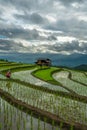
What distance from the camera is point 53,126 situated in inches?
419

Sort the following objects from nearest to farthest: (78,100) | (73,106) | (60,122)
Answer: (60,122) < (73,106) < (78,100)

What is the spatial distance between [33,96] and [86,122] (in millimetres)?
6342

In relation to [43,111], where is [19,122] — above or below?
below

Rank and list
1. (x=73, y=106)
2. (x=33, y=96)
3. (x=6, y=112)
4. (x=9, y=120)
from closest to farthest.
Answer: (x=9, y=120) → (x=6, y=112) → (x=73, y=106) → (x=33, y=96)

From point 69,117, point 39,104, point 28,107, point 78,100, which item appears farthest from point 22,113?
point 78,100

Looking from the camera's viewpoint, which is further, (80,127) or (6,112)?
(6,112)

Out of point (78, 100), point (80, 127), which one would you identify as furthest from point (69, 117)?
point (78, 100)

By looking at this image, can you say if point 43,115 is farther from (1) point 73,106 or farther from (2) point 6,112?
(1) point 73,106

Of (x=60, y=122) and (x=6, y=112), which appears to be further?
(x=6, y=112)

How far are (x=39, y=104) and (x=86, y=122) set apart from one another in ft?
13.4

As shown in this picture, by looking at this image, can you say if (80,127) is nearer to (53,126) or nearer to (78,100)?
(53,126)

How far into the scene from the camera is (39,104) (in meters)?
15.8

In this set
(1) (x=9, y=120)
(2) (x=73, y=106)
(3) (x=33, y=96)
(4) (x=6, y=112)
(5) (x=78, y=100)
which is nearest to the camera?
(1) (x=9, y=120)

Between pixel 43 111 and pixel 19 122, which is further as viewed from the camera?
pixel 43 111
